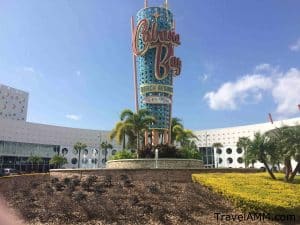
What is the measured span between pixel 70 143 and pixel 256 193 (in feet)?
314

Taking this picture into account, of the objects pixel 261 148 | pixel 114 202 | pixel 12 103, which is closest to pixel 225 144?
pixel 261 148

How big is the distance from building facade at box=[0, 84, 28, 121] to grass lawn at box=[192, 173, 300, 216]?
458 ft

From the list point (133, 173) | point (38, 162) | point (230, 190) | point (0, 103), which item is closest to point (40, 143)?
point (38, 162)

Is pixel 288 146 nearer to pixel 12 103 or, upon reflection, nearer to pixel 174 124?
pixel 174 124

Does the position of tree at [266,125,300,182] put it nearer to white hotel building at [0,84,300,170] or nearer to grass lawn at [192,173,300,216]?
grass lawn at [192,173,300,216]

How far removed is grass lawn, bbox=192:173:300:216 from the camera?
22.1 m

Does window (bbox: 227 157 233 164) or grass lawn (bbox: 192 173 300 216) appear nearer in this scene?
grass lawn (bbox: 192 173 300 216)

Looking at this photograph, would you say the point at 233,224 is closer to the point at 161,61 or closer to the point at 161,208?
the point at 161,208

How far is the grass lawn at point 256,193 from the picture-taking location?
22.1 m

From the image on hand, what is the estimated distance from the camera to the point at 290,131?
38.8 m

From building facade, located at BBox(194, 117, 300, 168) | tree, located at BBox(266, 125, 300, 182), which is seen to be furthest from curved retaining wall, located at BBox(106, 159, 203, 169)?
building facade, located at BBox(194, 117, 300, 168)

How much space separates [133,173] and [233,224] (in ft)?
42.7

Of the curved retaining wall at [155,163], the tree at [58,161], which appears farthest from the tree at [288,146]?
the tree at [58,161]

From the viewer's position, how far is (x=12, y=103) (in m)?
158
